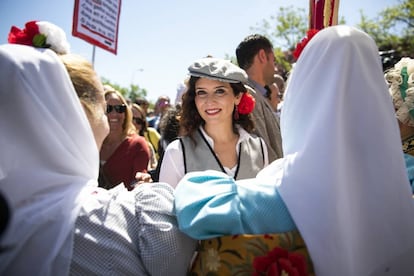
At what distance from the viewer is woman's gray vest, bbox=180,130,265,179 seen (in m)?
2.40

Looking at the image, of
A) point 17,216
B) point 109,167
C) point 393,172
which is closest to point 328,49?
point 393,172

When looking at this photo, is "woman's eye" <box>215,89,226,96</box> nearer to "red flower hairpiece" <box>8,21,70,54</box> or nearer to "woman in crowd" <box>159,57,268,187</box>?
"woman in crowd" <box>159,57,268,187</box>

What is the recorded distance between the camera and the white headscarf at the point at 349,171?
118 centimetres

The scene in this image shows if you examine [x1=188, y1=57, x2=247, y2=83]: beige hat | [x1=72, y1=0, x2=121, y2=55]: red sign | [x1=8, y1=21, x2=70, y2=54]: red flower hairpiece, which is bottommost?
[x1=188, y1=57, x2=247, y2=83]: beige hat

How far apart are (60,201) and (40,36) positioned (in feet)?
2.56

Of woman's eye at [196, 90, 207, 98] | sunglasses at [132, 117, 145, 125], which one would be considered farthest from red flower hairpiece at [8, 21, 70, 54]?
sunglasses at [132, 117, 145, 125]

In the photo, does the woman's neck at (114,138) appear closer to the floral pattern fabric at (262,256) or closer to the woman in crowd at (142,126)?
the woman in crowd at (142,126)

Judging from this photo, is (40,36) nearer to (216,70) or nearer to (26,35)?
(26,35)

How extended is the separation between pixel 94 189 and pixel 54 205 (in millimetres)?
183

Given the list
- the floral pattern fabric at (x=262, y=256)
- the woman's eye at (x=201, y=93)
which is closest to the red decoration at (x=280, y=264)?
the floral pattern fabric at (x=262, y=256)

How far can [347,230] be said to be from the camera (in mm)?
1184

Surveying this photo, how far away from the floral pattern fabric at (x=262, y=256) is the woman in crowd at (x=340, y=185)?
2cm

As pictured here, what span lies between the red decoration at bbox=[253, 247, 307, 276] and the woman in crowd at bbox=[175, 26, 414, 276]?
0.18ft

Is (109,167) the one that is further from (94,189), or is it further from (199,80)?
(94,189)
